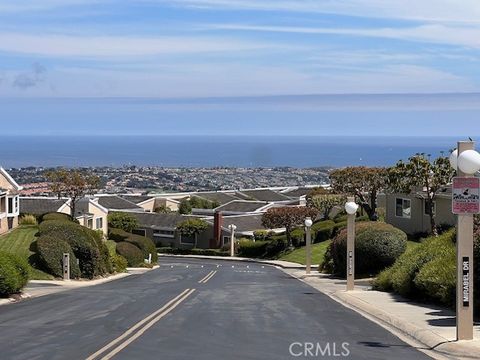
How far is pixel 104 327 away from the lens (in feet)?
47.9

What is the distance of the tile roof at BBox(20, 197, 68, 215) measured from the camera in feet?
222

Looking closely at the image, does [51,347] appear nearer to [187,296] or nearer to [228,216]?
[187,296]

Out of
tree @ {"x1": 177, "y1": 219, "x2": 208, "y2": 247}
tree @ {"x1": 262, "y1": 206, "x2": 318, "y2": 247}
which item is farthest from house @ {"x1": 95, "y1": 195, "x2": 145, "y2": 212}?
tree @ {"x1": 262, "y1": 206, "x2": 318, "y2": 247}

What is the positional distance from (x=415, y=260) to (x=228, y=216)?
6638cm

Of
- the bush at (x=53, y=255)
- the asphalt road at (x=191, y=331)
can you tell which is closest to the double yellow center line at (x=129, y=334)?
the asphalt road at (x=191, y=331)

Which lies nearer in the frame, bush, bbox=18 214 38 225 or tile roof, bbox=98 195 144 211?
bush, bbox=18 214 38 225

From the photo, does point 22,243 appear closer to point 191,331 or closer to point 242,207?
point 191,331

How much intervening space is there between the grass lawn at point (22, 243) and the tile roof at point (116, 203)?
160 ft

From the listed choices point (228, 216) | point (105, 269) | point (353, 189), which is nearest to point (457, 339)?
point (105, 269)

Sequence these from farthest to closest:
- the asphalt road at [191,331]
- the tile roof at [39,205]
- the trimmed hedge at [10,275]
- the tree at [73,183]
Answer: the tile roof at [39,205] < the tree at [73,183] < the trimmed hedge at [10,275] < the asphalt road at [191,331]

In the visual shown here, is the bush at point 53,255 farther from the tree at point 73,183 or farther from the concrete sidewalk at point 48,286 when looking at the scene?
the tree at point 73,183

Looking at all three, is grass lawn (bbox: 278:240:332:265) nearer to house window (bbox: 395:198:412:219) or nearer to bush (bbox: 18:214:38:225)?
house window (bbox: 395:198:412:219)

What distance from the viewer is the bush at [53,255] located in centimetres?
3312

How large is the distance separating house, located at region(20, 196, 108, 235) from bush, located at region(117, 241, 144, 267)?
12.5 meters
